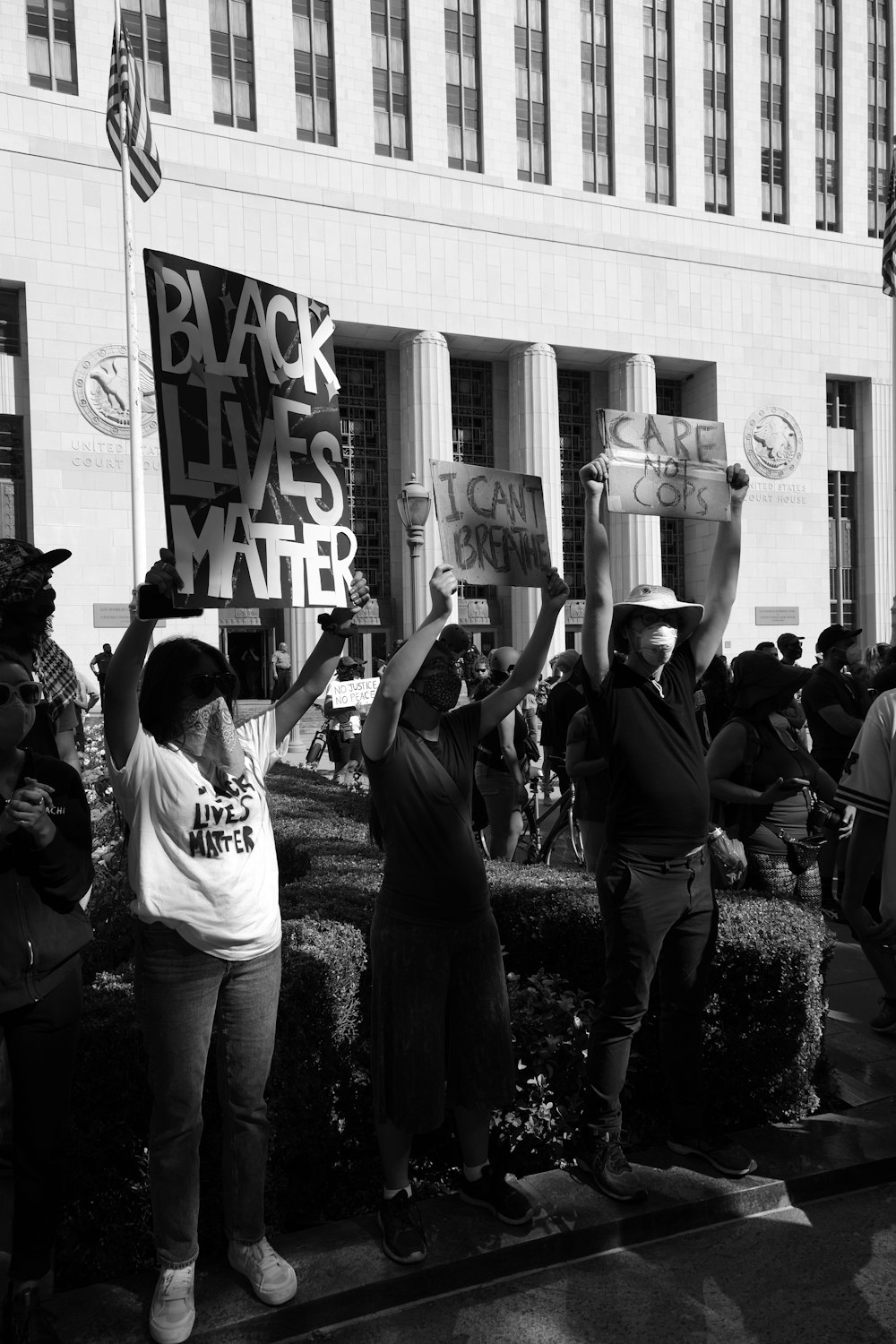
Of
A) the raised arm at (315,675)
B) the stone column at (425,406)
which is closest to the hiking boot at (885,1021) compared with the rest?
the raised arm at (315,675)

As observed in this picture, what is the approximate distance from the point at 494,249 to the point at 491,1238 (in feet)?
105

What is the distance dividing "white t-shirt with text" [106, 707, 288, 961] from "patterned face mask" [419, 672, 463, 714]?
0.73 metres

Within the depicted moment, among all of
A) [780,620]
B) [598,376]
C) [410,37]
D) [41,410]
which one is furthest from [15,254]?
[780,620]

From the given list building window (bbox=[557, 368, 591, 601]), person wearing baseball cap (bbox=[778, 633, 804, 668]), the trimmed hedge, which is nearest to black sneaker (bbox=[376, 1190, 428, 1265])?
the trimmed hedge

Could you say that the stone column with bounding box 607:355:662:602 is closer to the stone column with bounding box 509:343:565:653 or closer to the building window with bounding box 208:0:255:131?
the stone column with bounding box 509:343:565:653

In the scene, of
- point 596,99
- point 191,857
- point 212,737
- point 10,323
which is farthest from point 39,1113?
point 596,99

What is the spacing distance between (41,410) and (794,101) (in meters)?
27.4

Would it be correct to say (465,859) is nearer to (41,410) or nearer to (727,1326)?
(727,1326)

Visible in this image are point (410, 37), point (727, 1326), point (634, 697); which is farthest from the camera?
point (410, 37)

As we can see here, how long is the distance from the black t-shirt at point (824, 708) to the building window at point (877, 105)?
116 feet

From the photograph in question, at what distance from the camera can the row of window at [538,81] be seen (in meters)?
27.9

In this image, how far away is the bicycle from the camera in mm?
8711

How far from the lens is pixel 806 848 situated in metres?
5.45

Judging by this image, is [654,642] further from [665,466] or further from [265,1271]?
[265,1271]
